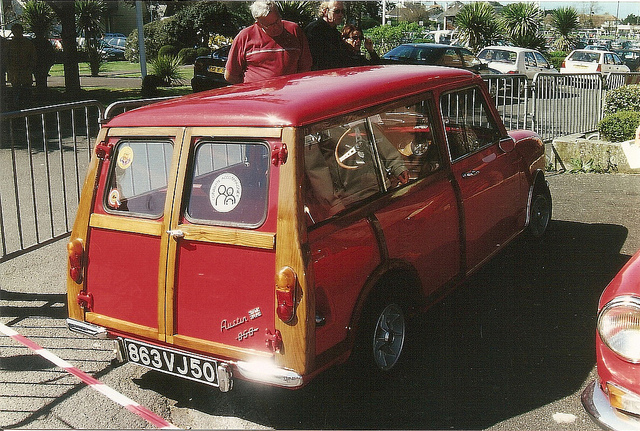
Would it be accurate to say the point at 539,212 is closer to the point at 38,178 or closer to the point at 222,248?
the point at 222,248

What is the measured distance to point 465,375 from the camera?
415 cm

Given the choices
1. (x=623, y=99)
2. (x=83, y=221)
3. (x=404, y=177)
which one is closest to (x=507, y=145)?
(x=404, y=177)

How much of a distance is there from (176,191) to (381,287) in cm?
126

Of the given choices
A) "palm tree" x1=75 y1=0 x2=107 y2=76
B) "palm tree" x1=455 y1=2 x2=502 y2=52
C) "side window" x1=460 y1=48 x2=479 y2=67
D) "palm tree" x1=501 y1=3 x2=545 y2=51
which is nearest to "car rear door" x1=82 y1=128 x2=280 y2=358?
"side window" x1=460 y1=48 x2=479 y2=67

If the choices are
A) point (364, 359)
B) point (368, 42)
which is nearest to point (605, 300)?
point (364, 359)

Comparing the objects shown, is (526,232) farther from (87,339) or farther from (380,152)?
(87,339)

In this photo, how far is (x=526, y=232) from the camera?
615 centimetres

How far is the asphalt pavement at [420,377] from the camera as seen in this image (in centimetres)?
375

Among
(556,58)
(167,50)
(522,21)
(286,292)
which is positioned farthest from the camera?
(522,21)

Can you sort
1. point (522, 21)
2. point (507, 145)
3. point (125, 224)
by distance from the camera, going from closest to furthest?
1. point (125, 224)
2. point (507, 145)
3. point (522, 21)

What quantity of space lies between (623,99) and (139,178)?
384 inches

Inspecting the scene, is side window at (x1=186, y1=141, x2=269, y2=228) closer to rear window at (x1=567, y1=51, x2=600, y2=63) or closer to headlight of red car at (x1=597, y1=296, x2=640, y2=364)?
headlight of red car at (x1=597, y1=296, x2=640, y2=364)

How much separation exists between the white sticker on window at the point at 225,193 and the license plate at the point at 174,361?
0.79m

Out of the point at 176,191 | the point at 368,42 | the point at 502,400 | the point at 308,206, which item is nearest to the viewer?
the point at 308,206
